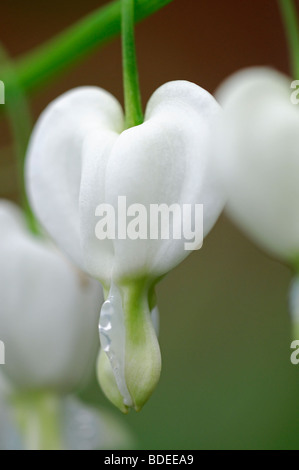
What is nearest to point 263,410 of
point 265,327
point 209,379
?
point 209,379

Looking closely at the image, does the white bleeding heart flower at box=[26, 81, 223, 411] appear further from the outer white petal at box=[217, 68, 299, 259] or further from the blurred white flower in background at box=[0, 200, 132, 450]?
the blurred white flower in background at box=[0, 200, 132, 450]

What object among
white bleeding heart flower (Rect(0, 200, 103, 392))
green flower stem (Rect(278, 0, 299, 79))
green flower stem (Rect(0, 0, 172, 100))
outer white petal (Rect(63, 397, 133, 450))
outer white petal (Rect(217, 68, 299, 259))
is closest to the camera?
outer white petal (Rect(217, 68, 299, 259))

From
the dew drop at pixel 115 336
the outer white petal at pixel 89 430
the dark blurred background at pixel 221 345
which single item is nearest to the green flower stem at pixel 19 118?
the dark blurred background at pixel 221 345

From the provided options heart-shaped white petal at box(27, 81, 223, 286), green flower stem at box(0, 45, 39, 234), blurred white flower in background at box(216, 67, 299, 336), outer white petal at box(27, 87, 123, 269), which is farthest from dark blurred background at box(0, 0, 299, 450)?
blurred white flower in background at box(216, 67, 299, 336)

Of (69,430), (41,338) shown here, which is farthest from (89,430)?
(41,338)
